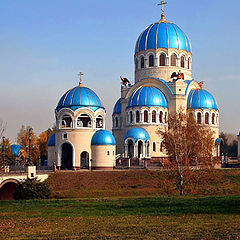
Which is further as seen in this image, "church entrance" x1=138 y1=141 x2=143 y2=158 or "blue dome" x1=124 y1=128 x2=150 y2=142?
"church entrance" x1=138 y1=141 x2=143 y2=158

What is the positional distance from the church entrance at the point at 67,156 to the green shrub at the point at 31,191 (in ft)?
53.4

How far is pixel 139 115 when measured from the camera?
4719 centimetres

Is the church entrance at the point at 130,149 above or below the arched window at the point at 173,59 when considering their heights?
below

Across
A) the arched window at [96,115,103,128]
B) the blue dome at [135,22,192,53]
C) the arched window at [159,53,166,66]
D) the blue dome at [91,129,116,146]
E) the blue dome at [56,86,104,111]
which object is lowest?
the blue dome at [91,129,116,146]

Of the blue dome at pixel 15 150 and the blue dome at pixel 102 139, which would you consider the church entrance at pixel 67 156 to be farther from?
the blue dome at pixel 15 150

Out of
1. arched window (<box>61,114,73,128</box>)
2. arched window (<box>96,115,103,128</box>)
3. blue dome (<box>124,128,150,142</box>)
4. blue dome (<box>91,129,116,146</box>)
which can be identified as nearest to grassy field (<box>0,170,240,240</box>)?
blue dome (<box>91,129,116,146</box>)

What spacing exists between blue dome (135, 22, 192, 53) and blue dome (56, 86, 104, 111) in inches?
432

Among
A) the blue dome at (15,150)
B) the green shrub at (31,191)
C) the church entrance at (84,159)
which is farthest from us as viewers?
the blue dome at (15,150)

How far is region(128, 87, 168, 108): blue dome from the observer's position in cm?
4691

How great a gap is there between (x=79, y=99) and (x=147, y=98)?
26.7 feet

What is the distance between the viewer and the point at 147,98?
47000 millimetres

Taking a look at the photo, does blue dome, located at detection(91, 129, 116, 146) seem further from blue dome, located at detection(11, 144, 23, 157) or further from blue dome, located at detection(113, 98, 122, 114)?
blue dome, located at detection(11, 144, 23, 157)

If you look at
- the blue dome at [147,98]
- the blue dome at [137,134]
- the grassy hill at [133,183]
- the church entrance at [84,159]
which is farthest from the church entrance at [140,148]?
the grassy hill at [133,183]

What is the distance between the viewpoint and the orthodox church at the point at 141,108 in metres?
42.7
